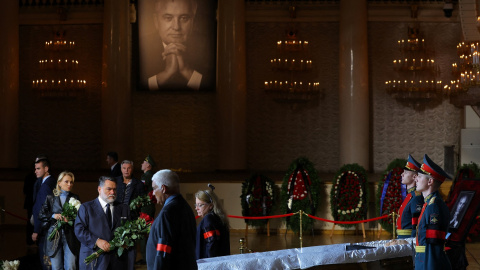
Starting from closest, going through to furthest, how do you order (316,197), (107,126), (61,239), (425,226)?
(425,226), (61,239), (316,197), (107,126)

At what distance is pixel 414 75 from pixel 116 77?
8440 mm

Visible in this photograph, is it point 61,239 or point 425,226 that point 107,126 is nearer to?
point 61,239

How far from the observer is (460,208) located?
9.83 m

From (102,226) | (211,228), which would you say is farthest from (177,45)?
(211,228)

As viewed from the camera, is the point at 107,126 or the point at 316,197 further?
the point at 107,126

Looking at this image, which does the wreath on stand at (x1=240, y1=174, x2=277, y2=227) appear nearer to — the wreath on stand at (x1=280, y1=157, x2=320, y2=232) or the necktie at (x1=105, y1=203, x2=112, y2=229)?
the wreath on stand at (x1=280, y1=157, x2=320, y2=232)

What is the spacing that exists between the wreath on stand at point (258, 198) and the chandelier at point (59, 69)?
7.81 meters

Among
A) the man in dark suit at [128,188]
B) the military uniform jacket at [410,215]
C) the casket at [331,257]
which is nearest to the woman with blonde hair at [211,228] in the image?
the casket at [331,257]

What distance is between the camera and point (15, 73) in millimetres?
20406

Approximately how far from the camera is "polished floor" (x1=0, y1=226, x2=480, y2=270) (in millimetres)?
12911

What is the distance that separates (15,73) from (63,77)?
5.00 ft

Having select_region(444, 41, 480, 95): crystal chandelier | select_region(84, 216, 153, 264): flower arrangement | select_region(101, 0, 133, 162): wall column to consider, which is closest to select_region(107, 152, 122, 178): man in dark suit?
select_region(84, 216, 153, 264): flower arrangement

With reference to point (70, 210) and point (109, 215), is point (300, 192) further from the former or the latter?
point (109, 215)

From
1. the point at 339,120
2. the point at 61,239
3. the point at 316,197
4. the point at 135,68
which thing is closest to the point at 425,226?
the point at 61,239
